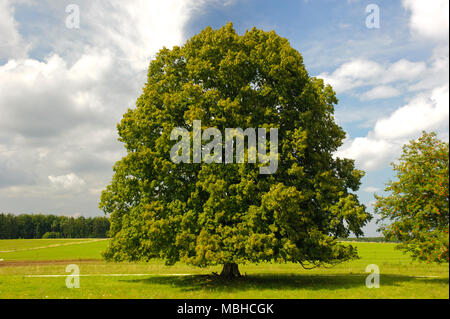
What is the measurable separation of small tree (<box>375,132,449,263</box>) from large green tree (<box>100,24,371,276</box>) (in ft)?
6.82

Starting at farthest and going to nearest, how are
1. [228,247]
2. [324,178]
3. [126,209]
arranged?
1. [126,209]
2. [324,178]
3. [228,247]

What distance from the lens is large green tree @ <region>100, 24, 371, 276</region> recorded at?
21094mm

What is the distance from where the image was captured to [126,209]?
27125 millimetres

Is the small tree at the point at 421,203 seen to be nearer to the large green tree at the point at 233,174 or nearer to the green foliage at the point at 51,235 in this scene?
the large green tree at the point at 233,174

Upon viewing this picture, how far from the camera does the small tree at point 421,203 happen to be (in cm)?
1753

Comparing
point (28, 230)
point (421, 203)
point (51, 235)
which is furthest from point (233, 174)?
point (28, 230)

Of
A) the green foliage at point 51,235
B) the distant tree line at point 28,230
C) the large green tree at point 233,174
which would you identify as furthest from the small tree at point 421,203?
the green foliage at point 51,235

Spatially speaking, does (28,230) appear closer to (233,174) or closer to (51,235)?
(51,235)

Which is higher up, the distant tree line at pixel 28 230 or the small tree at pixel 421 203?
the small tree at pixel 421 203

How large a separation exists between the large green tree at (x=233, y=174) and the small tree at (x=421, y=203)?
2.08m

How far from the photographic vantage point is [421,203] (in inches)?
750
